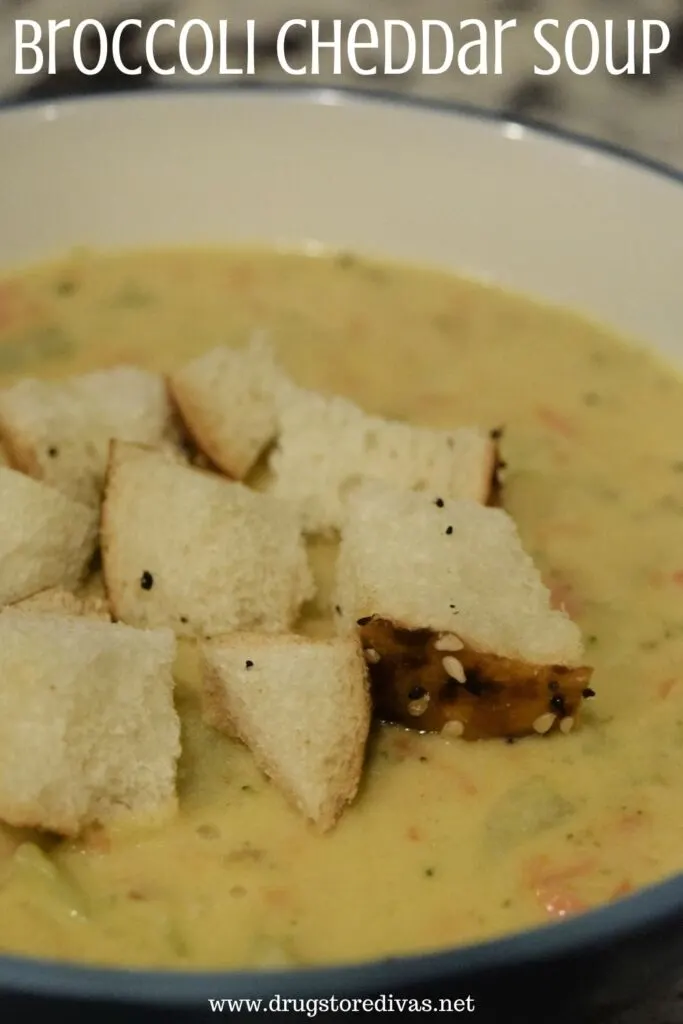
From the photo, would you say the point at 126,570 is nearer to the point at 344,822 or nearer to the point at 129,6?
the point at 344,822

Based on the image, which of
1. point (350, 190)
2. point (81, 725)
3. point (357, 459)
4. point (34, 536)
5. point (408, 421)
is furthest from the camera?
point (350, 190)

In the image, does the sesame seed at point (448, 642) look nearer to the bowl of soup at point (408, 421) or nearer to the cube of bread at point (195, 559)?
the bowl of soup at point (408, 421)

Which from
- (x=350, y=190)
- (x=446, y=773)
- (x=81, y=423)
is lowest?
(x=446, y=773)

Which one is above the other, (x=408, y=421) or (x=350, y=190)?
(x=350, y=190)

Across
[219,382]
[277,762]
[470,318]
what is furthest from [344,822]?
[470,318]

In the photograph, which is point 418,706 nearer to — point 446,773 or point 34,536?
point 446,773

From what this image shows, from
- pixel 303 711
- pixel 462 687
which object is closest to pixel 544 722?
pixel 462 687
